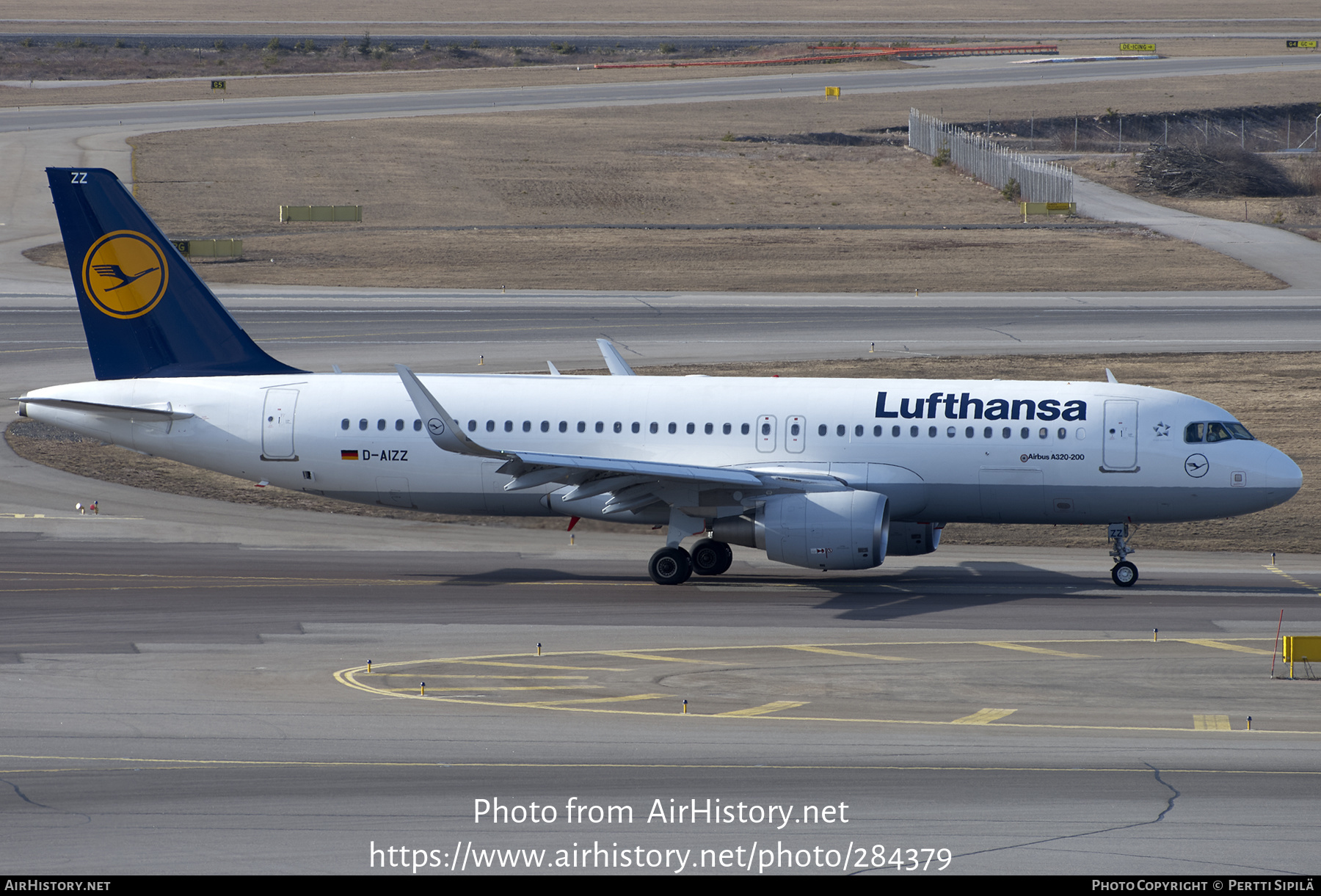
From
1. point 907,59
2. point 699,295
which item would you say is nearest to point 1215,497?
point 699,295

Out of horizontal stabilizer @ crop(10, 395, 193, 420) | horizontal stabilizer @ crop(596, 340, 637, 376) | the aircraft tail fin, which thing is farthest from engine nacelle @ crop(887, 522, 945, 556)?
horizontal stabilizer @ crop(10, 395, 193, 420)

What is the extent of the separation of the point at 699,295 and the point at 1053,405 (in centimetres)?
3634

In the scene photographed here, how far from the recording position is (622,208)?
88.1m

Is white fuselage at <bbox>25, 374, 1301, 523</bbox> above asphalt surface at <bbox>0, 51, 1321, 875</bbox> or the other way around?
above

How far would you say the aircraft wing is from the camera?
100 feet

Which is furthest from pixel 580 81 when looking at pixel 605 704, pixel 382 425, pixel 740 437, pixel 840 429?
pixel 605 704

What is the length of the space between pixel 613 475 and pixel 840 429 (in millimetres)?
5386

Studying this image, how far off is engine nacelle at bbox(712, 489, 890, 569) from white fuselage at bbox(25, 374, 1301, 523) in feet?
4.69

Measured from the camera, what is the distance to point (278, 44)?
162 metres

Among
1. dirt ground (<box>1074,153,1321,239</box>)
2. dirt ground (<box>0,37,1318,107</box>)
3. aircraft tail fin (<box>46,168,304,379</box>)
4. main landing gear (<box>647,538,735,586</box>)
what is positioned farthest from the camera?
dirt ground (<box>0,37,1318,107</box>)

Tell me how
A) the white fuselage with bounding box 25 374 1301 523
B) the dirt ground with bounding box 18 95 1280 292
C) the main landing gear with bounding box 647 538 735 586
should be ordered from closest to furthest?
the white fuselage with bounding box 25 374 1301 523, the main landing gear with bounding box 647 538 735 586, the dirt ground with bounding box 18 95 1280 292

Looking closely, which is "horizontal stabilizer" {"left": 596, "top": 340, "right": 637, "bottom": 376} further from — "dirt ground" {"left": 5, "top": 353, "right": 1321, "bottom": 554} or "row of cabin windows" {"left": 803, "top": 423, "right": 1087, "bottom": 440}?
"row of cabin windows" {"left": 803, "top": 423, "right": 1087, "bottom": 440}

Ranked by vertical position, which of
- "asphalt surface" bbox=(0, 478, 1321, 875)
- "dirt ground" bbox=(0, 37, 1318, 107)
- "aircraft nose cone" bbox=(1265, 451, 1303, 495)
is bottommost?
"asphalt surface" bbox=(0, 478, 1321, 875)

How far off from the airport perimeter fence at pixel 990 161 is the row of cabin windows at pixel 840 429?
57.7 m
